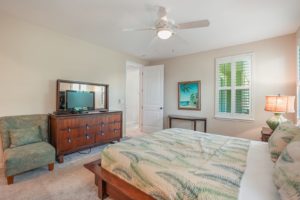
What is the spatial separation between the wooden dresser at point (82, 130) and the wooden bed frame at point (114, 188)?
1268 mm

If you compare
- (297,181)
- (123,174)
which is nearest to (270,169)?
(297,181)

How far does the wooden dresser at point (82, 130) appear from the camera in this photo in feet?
9.54

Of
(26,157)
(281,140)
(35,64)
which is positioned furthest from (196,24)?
(26,157)

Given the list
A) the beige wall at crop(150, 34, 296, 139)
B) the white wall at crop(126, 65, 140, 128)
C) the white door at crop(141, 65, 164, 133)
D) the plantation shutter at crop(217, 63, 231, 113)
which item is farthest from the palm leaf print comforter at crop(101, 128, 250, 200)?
the white wall at crop(126, 65, 140, 128)

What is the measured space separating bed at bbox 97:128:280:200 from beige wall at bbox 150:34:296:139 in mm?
1897

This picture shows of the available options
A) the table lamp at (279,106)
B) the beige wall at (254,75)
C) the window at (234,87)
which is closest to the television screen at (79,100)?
the beige wall at (254,75)

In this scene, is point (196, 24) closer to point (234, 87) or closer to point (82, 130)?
point (234, 87)

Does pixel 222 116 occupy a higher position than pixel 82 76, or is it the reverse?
pixel 82 76

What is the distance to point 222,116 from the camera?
4105 millimetres

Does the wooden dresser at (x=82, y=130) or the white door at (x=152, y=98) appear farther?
the white door at (x=152, y=98)

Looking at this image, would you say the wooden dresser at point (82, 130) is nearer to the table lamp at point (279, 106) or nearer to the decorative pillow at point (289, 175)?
the decorative pillow at point (289, 175)

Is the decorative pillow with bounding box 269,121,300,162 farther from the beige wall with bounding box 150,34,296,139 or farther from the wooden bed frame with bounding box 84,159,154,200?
the beige wall with bounding box 150,34,296,139

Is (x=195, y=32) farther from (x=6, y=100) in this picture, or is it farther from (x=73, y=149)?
(x=6, y=100)

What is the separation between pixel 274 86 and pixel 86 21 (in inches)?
164
